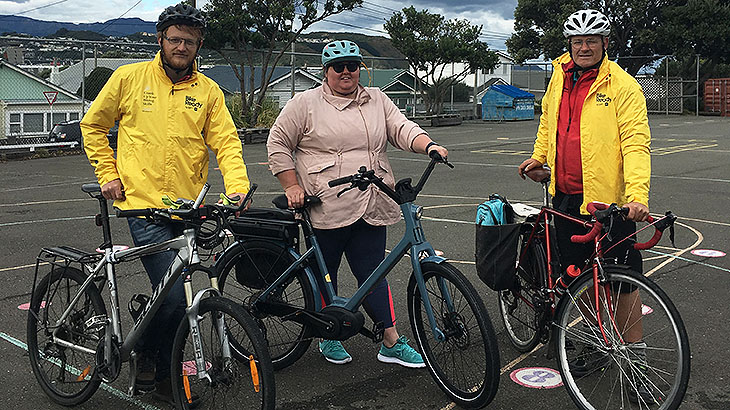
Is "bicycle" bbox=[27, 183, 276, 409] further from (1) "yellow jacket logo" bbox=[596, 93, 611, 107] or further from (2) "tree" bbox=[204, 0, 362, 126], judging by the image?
(2) "tree" bbox=[204, 0, 362, 126]

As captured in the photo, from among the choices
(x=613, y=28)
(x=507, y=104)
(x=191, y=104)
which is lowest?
(x=191, y=104)

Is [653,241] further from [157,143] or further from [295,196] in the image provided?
[157,143]

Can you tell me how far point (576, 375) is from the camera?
161 inches

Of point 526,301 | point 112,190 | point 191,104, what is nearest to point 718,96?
point 526,301

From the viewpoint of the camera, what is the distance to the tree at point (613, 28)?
40.6 meters

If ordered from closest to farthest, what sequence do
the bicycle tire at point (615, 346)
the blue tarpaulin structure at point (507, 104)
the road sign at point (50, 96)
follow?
1. the bicycle tire at point (615, 346)
2. the road sign at point (50, 96)
3. the blue tarpaulin structure at point (507, 104)

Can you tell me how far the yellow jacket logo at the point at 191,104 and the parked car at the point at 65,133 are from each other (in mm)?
18792

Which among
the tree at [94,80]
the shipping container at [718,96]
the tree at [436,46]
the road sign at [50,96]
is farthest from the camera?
the shipping container at [718,96]

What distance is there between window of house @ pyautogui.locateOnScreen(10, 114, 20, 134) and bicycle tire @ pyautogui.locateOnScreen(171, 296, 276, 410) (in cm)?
2104

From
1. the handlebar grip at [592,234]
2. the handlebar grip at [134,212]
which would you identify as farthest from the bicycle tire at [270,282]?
the handlebar grip at [592,234]

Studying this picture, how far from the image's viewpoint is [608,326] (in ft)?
12.9

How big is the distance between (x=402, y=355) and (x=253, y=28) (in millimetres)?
22288

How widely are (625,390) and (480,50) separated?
3198cm

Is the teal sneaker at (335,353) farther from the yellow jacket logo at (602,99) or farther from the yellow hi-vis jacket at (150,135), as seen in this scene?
the yellow jacket logo at (602,99)
